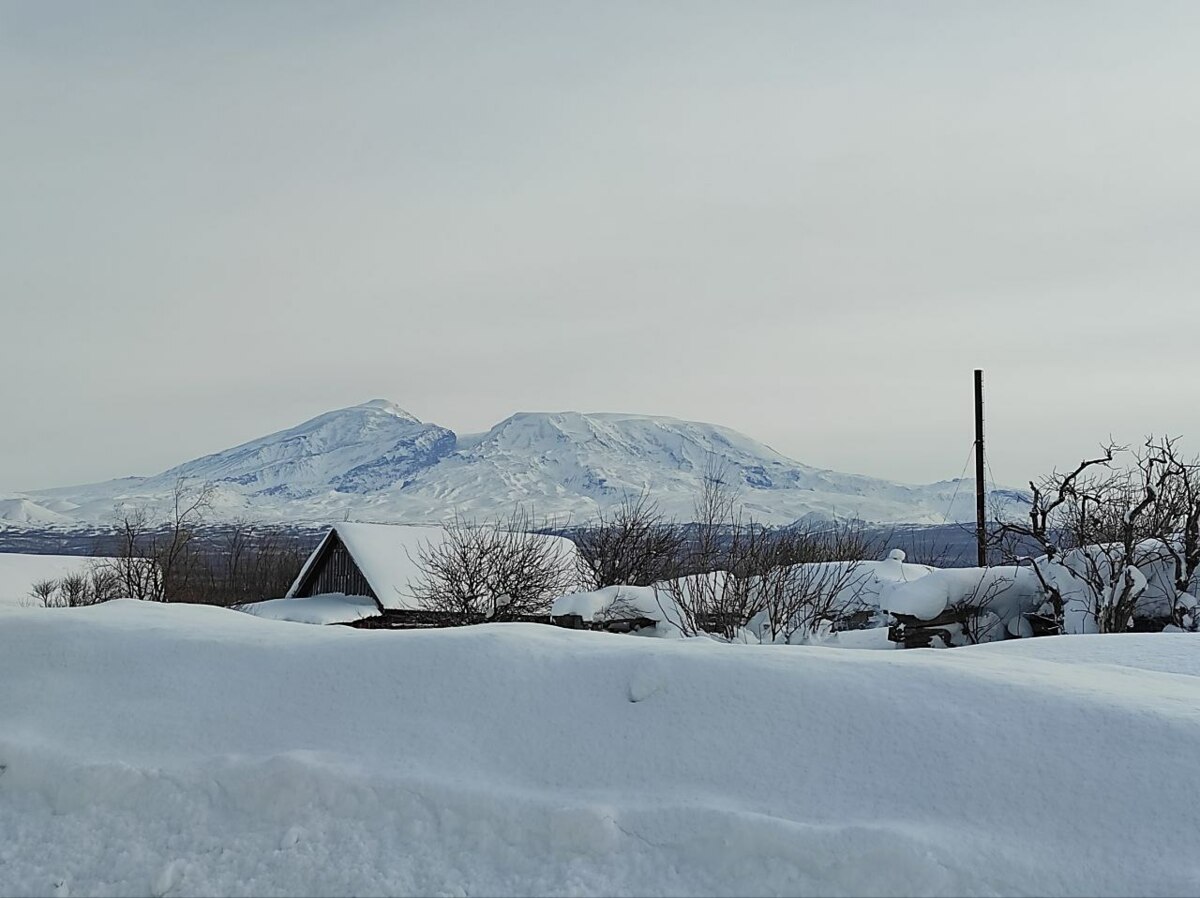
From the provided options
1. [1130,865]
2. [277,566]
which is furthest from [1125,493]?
[277,566]

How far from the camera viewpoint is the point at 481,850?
3.99 m

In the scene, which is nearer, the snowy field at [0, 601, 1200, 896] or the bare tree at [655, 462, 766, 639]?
the snowy field at [0, 601, 1200, 896]

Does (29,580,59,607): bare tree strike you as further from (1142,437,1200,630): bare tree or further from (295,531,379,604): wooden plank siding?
(1142,437,1200,630): bare tree

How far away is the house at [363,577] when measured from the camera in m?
29.7

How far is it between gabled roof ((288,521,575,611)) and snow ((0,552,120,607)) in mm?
23069

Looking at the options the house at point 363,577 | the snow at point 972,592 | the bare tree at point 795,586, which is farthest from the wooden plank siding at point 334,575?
the snow at point 972,592

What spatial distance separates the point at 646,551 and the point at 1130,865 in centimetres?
2372

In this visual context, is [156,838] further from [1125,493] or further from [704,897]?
[1125,493]

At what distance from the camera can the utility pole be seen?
20375 millimetres

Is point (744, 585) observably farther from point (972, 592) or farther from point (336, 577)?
point (336, 577)

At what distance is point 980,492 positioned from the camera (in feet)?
72.2

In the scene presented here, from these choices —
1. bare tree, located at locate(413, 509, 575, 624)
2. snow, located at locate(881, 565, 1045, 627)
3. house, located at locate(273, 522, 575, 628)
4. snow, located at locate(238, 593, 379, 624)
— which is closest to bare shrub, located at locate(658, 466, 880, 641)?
snow, located at locate(881, 565, 1045, 627)

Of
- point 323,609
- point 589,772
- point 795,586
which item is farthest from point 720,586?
point 323,609

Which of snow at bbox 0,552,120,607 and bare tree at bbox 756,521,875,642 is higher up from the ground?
bare tree at bbox 756,521,875,642
